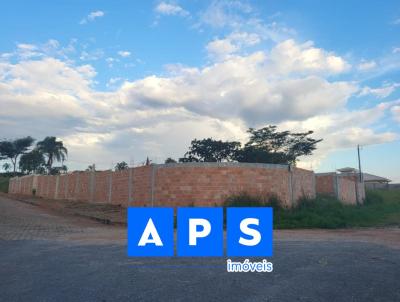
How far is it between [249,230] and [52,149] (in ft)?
198

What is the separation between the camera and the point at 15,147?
7012 cm

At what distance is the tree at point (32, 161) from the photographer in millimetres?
64062

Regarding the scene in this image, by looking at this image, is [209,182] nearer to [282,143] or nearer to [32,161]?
[282,143]

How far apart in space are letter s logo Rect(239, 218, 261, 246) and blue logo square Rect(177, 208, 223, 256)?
368 millimetres

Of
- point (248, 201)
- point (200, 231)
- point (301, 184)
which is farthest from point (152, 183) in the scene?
point (200, 231)

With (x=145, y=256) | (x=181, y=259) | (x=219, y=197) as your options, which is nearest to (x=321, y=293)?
(x=181, y=259)

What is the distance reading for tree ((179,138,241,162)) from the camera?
4638cm

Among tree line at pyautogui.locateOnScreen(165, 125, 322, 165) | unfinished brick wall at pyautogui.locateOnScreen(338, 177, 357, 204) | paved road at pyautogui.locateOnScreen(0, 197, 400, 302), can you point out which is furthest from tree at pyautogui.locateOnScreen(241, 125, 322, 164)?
paved road at pyautogui.locateOnScreen(0, 197, 400, 302)

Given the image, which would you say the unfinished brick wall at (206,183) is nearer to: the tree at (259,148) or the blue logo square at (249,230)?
the blue logo square at (249,230)

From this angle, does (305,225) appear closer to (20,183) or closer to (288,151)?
(288,151)

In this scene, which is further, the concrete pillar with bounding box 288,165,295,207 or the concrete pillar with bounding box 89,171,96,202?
the concrete pillar with bounding box 89,171,96,202

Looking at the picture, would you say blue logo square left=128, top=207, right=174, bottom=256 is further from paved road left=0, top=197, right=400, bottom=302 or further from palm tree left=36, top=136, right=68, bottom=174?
palm tree left=36, top=136, right=68, bottom=174

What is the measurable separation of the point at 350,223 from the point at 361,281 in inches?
485

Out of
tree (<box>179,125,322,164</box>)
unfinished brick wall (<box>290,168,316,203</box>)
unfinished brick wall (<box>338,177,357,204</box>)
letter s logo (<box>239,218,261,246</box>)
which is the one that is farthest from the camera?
tree (<box>179,125,322,164</box>)
